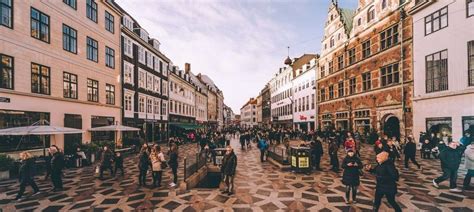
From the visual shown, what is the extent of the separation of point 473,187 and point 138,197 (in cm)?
1209

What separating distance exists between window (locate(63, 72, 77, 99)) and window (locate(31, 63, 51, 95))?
1571mm

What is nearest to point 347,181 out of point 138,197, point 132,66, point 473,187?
point 473,187

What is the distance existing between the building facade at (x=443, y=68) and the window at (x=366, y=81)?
21.0 feet

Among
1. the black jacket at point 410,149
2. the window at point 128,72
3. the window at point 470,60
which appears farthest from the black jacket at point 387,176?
the window at point 128,72

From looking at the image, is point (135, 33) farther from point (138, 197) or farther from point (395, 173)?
point (395, 173)

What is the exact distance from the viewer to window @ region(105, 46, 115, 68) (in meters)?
24.1

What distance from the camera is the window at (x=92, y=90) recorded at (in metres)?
21.4

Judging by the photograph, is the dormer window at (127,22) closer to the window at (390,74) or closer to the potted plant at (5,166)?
the potted plant at (5,166)

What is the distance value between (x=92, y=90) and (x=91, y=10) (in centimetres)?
672

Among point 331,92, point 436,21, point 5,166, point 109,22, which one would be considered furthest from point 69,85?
point 331,92

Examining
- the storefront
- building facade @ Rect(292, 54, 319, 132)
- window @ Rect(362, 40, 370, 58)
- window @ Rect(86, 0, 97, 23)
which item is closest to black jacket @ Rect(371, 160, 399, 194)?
the storefront

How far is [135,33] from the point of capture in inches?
1148

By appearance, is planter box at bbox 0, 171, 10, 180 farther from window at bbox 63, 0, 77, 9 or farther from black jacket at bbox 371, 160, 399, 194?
black jacket at bbox 371, 160, 399, 194

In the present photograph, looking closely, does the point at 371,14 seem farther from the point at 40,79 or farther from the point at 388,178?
the point at 40,79
